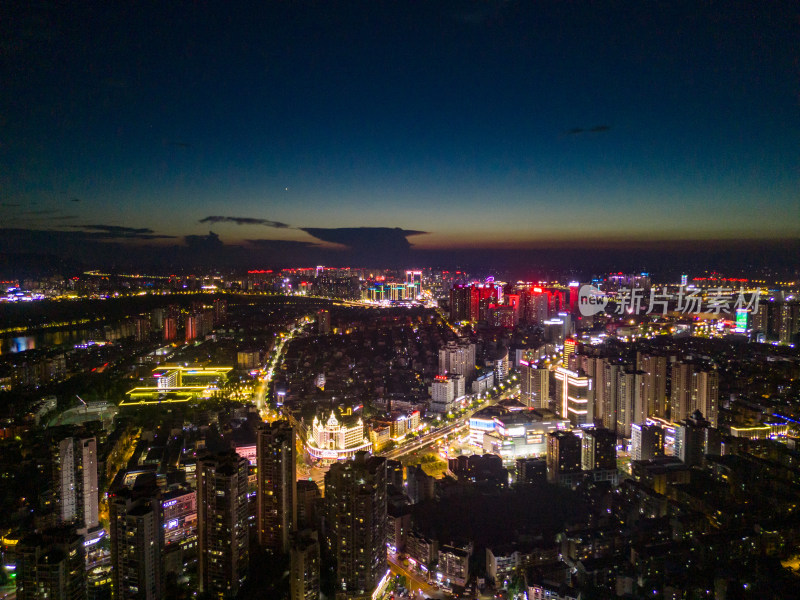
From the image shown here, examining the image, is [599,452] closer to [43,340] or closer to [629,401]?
[629,401]

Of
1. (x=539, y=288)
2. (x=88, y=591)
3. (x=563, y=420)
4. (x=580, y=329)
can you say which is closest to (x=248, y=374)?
(x=563, y=420)

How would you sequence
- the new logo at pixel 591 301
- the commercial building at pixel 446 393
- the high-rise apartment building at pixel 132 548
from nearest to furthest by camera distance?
1. the high-rise apartment building at pixel 132 548
2. the commercial building at pixel 446 393
3. the new logo at pixel 591 301

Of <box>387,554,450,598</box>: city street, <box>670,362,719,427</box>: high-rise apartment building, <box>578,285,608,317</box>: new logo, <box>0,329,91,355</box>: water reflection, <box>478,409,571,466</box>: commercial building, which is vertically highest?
<box>578,285,608,317</box>: new logo

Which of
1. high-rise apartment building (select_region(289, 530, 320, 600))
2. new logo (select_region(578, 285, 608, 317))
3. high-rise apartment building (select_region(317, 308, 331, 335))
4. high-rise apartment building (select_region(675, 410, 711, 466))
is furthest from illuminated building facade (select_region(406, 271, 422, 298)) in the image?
high-rise apartment building (select_region(289, 530, 320, 600))

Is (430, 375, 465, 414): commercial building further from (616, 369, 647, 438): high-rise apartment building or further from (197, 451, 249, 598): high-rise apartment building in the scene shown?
(197, 451, 249, 598): high-rise apartment building

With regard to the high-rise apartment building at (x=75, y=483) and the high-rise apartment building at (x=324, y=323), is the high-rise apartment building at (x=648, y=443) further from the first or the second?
the high-rise apartment building at (x=324, y=323)

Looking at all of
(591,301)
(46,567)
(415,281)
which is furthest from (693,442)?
(415,281)

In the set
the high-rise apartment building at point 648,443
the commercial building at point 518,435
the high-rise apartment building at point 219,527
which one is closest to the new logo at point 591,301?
the commercial building at point 518,435

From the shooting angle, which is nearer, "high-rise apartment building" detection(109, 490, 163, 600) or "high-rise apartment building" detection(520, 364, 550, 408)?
"high-rise apartment building" detection(109, 490, 163, 600)
